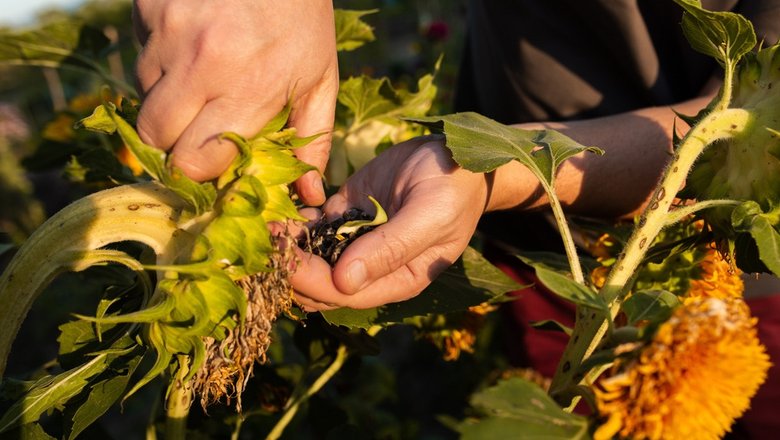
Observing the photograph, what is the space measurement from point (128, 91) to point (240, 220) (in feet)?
2.62

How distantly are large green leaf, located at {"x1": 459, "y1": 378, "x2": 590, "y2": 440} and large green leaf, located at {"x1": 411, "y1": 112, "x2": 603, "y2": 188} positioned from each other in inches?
11.2

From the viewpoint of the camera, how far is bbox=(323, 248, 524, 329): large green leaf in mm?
893

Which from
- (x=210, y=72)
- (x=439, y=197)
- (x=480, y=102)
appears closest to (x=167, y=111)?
(x=210, y=72)

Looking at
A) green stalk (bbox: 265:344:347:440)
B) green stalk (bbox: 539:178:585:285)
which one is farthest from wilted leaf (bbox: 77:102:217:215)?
green stalk (bbox: 265:344:347:440)

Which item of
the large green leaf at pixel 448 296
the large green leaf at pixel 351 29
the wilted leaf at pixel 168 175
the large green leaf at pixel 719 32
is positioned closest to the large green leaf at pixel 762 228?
the large green leaf at pixel 719 32

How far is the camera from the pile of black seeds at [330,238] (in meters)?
0.89

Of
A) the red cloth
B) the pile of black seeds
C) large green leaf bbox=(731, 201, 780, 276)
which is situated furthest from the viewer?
the red cloth

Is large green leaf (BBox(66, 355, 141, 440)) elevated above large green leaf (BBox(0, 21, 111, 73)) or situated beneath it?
situated beneath

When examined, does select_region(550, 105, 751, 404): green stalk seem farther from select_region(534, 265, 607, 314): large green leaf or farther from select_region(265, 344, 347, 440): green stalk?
select_region(265, 344, 347, 440): green stalk

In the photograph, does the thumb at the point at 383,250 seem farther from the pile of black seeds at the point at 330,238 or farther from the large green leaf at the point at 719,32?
the large green leaf at the point at 719,32

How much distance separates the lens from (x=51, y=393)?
78cm

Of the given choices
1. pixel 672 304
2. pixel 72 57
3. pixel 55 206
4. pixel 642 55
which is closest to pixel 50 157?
pixel 72 57

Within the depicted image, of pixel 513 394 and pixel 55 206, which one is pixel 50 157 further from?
pixel 55 206

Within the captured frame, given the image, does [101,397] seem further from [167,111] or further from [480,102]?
[480,102]
